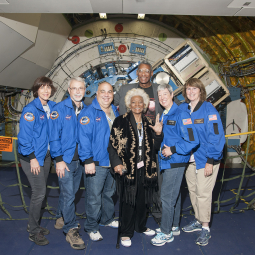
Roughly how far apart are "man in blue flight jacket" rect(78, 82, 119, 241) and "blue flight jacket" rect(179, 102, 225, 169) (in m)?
1.08

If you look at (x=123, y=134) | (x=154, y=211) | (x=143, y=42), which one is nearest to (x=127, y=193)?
(x=123, y=134)

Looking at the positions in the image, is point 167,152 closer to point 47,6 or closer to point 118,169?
point 118,169

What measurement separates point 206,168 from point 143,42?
466 cm

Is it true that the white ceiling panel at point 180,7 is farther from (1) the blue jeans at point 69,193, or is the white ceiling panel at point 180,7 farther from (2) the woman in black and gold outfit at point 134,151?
(1) the blue jeans at point 69,193

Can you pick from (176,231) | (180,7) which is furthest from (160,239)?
(180,7)

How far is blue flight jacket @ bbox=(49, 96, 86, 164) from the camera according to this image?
98.8 inches

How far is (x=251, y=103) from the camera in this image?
607 centimetres

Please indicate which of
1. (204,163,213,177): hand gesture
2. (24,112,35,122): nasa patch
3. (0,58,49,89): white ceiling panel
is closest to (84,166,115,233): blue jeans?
(24,112,35,122): nasa patch

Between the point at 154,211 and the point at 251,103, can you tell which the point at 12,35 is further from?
the point at 251,103

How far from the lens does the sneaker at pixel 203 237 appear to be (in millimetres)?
2662

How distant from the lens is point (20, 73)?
5.39m

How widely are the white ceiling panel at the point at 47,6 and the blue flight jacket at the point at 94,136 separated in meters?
1.46

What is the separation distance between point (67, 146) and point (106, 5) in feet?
6.96

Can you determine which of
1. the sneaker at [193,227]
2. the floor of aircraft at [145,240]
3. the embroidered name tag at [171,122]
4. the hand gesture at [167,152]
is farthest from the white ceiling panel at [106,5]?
the sneaker at [193,227]
